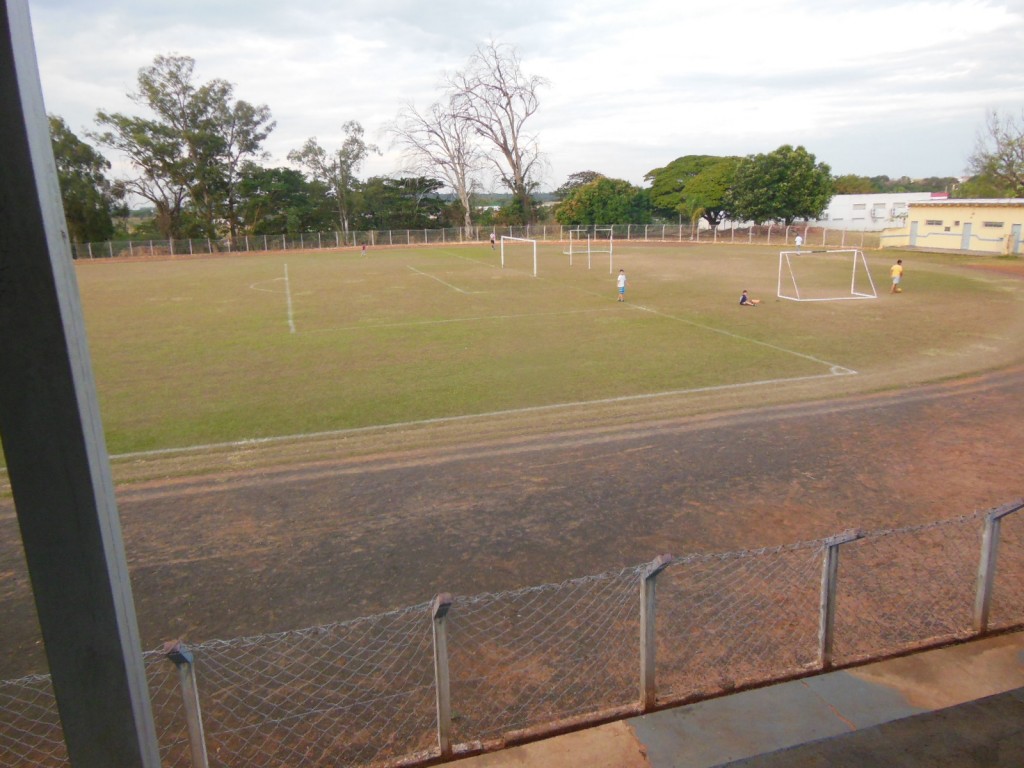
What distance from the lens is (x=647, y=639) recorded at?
15.8 ft

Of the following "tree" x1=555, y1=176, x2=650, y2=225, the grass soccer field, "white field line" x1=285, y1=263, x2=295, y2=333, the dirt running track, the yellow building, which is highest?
"tree" x1=555, y1=176, x2=650, y2=225

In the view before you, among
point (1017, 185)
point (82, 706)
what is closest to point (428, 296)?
point (82, 706)

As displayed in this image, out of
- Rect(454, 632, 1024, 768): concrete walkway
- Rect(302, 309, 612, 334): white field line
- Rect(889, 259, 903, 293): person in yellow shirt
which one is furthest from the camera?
Rect(889, 259, 903, 293): person in yellow shirt

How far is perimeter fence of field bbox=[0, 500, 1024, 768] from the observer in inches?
186

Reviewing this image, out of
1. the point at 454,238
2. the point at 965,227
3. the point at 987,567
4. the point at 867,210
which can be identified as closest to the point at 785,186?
the point at 965,227

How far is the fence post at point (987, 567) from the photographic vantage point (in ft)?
18.0

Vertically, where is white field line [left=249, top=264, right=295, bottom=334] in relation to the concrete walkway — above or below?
above

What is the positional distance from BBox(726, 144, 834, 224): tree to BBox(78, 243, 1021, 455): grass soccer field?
76.7 feet

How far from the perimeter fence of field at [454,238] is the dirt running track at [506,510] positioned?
48.2 meters

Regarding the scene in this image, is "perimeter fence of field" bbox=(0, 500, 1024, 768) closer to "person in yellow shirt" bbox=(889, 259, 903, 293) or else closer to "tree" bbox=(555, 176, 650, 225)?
"person in yellow shirt" bbox=(889, 259, 903, 293)

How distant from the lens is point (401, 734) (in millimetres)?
4809

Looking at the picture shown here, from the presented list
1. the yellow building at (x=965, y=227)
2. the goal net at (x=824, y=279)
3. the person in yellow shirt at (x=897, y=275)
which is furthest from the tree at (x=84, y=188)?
the yellow building at (x=965, y=227)

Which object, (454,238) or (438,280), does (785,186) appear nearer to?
(454,238)

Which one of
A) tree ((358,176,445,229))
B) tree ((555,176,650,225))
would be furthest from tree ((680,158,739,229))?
tree ((358,176,445,229))
